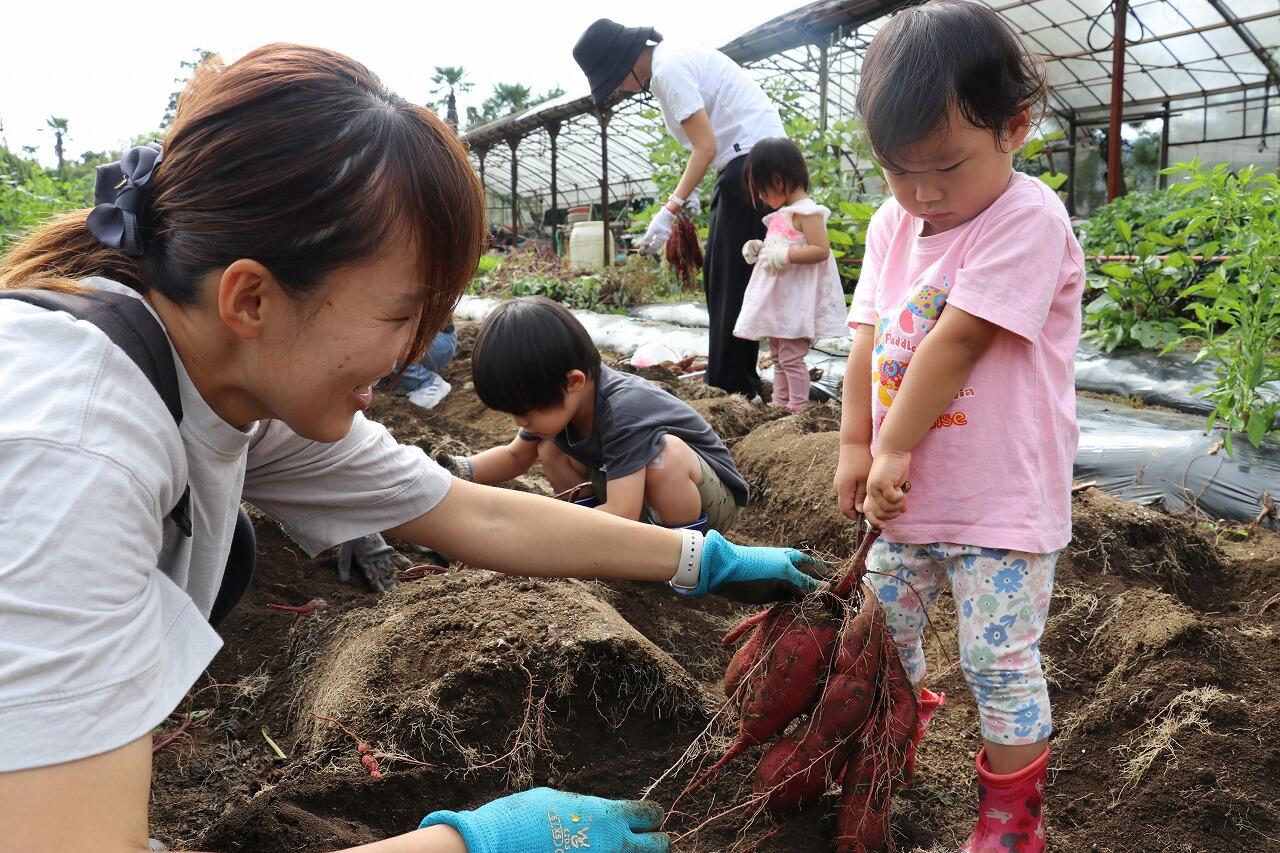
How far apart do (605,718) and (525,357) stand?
967 mm

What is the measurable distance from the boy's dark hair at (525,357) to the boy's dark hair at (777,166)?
2.04m

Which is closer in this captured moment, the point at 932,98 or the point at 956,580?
the point at 932,98

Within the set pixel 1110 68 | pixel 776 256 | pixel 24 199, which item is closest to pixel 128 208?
pixel 776 256

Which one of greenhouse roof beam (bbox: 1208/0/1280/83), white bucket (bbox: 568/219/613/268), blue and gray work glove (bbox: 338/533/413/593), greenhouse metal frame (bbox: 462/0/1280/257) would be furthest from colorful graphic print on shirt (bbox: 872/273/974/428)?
Answer: white bucket (bbox: 568/219/613/268)

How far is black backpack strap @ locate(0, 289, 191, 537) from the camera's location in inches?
41.1

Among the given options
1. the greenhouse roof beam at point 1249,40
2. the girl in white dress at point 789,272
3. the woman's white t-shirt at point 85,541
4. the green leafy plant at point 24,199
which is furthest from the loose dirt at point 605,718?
the greenhouse roof beam at point 1249,40

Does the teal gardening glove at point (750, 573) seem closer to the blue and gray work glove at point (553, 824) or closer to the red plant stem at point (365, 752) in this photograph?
the blue and gray work glove at point (553, 824)

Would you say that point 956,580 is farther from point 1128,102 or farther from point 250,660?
point 1128,102

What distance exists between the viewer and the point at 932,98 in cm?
143

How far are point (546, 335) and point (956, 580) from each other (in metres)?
1.28

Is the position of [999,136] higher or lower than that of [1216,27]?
lower

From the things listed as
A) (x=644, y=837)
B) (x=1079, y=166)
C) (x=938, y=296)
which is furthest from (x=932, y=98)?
(x=1079, y=166)

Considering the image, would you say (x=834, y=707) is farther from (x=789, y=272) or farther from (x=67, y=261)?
(x=789, y=272)

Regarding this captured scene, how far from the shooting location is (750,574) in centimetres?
166
